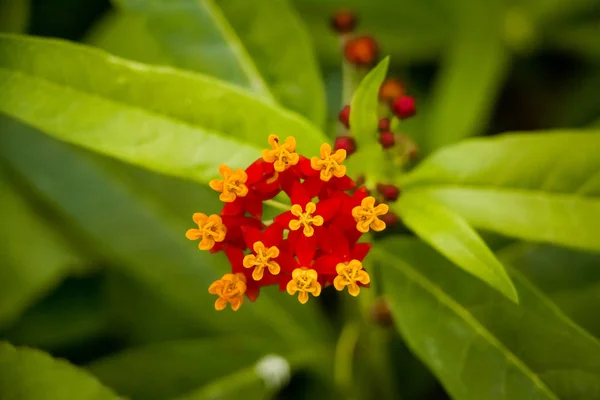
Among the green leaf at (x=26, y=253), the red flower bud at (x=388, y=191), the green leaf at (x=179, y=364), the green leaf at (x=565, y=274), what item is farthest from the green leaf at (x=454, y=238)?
the green leaf at (x=26, y=253)

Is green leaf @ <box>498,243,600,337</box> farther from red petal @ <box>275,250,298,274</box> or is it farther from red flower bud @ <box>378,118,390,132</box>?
red petal @ <box>275,250,298,274</box>

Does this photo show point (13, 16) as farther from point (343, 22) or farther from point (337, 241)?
point (337, 241)

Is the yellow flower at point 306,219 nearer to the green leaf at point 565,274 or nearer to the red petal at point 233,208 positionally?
the red petal at point 233,208

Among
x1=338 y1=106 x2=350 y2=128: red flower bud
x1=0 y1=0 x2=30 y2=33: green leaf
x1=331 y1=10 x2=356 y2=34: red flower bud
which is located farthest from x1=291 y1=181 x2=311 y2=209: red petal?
x1=0 y1=0 x2=30 y2=33: green leaf

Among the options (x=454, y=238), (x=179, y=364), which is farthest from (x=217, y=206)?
(x=454, y=238)

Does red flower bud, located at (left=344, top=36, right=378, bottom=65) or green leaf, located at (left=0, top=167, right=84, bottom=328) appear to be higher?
red flower bud, located at (left=344, top=36, right=378, bottom=65)

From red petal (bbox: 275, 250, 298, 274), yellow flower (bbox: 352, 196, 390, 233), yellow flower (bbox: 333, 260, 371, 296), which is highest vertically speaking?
yellow flower (bbox: 352, 196, 390, 233)
